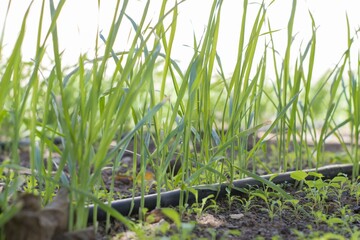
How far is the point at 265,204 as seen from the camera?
1774 mm

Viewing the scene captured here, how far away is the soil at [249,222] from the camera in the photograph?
4.50ft

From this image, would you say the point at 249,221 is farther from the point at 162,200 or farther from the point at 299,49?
the point at 299,49

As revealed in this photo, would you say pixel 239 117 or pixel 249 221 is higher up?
pixel 239 117

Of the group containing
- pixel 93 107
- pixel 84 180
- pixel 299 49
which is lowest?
pixel 84 180

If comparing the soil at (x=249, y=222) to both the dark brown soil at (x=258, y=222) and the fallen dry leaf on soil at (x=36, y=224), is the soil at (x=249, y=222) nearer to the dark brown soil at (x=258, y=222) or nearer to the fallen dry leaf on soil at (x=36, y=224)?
the dark brown soil at (x=258, y=222)

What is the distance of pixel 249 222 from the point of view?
1.56m

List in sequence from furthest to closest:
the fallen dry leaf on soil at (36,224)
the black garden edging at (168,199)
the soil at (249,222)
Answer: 1. the black garden edging at (168,199)
2. the soil at (249,222)
3. the fallen dry leaf on soil at (36,224)

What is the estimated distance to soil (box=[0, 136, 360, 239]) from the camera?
137 centimetres

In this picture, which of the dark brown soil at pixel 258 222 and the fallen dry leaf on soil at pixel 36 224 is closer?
the fallen dry leaf on soil at pixel 36 224

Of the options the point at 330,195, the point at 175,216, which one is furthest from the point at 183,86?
the point at 330,195

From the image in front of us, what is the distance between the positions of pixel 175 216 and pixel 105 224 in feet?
1.15

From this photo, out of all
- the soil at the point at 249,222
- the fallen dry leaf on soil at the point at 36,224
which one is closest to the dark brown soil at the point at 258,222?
the soil at the point at 249,222

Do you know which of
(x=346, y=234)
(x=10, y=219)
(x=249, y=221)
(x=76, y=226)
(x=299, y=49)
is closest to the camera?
(x=10, y=219)

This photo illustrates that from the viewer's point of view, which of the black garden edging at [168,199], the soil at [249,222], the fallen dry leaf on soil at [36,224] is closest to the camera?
the fallen dry leaf on soil at [36,224]
